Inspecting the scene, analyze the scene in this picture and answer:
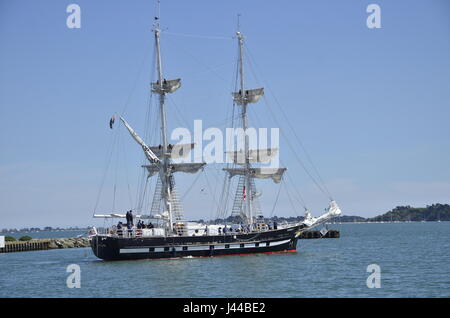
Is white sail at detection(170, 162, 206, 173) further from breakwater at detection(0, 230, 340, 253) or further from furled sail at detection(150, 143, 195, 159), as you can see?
breakwater at detection(0, 230, 340, 253)

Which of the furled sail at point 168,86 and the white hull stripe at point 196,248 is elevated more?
the furled sail at point 168,86

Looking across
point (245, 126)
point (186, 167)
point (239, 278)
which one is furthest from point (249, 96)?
point (239, 278)

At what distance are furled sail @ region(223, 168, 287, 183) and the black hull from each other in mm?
6452

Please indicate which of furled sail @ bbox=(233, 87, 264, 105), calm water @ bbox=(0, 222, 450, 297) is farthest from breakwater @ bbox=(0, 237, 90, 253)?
furled sail @ bbox=(233, 87, 264, 105)

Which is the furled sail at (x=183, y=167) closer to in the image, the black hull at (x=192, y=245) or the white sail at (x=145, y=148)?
the white sail at (x=145, y=148)

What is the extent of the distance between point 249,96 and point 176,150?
1093 centimetres

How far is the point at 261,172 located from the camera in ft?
229

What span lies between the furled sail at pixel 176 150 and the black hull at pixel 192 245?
935 cm

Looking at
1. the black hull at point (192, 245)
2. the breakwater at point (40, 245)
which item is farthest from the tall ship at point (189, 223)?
the breakwater at point (40, 245)

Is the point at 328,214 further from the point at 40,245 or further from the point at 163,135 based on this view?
the point at 40,245

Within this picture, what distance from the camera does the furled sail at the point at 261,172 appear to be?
6962cm

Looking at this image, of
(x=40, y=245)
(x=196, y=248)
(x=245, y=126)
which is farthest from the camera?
(x=40, y=245)

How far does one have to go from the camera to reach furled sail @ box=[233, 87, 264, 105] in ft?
226
